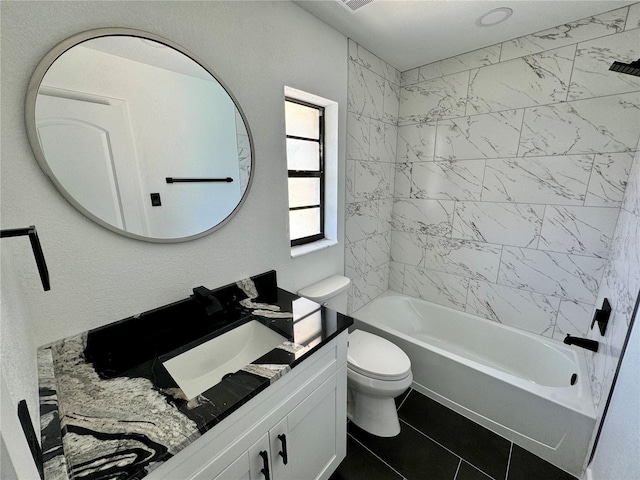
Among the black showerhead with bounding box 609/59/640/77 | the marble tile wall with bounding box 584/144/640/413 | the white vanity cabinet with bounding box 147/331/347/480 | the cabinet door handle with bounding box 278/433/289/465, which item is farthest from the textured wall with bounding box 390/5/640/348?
the cabinet door handle with bounding box 278/433/289/465

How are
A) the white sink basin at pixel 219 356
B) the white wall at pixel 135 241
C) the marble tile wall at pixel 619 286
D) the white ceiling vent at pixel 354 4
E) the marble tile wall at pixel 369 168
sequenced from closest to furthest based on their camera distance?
the white wall at pixel 135 241
the white sink basin at pixel 219 356
the marble tile wall at pixel 619 286
the white ceiling vent at pixel 354 4
the marble tile wall at pixel 369 168

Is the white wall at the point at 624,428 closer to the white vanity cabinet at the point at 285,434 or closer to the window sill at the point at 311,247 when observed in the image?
the white vanity cabinet at the point at 285,434

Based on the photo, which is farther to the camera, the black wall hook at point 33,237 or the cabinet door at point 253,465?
the cabinet door at point 253,465

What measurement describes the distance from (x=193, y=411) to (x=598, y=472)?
1.76 metres

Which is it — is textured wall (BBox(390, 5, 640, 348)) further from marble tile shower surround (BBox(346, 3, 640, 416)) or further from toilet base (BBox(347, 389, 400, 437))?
toilet base (BBox(347, 389, 400, 437))

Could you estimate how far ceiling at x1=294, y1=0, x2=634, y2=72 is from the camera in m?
1.37

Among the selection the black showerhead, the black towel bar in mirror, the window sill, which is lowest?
the window sill

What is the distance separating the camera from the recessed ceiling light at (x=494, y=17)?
56.1 inches

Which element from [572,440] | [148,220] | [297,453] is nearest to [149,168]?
[148,220]

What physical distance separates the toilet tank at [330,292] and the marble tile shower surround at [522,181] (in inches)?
12.6

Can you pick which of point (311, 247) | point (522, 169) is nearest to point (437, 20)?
point (522, 169)

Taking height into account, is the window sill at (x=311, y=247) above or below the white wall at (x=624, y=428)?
above

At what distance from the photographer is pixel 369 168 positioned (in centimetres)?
206

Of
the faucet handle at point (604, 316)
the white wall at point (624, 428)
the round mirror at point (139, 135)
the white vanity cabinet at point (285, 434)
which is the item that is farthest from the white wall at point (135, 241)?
the faucet handle at point (604, 316)
